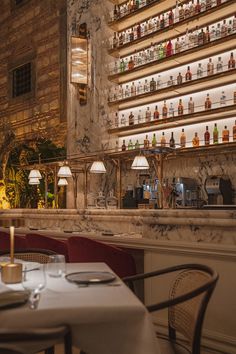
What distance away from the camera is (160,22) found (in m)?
6.37

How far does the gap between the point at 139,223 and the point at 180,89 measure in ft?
9.14

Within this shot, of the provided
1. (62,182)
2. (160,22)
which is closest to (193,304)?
(160,22)

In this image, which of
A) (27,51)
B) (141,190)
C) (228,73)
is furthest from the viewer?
(27,51)

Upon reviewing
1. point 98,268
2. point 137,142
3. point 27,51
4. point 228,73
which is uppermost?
A: point 27,51

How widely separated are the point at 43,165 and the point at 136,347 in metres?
5.48

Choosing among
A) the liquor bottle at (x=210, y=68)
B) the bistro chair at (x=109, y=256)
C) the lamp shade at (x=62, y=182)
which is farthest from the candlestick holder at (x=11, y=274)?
the lamp shade at (x=62, y=182)

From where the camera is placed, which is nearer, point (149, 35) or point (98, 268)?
point (98, 268)

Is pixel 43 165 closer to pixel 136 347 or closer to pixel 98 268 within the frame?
pixel 98 268

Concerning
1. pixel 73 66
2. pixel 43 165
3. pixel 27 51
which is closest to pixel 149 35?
pixel 73 66

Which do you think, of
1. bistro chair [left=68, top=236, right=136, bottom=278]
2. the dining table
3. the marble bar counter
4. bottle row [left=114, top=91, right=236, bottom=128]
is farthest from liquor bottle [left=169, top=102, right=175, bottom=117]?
the dining table

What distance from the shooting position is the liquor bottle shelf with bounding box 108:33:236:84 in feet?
18.4

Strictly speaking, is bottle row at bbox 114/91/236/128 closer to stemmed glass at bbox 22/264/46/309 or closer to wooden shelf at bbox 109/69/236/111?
wooden shelf at bbox 109/69/236/111

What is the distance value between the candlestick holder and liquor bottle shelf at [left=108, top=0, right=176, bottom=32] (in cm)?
525

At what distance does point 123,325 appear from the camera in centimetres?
154
